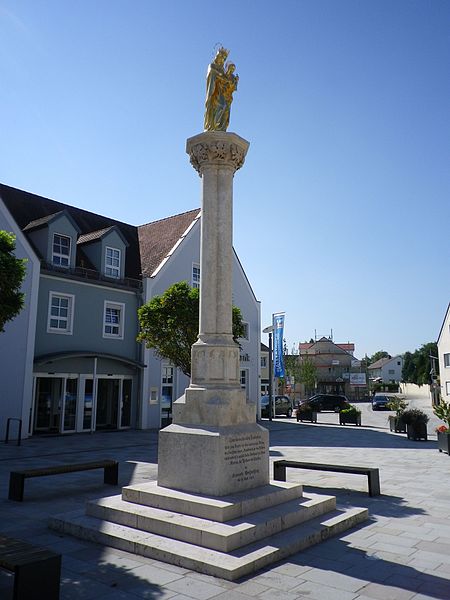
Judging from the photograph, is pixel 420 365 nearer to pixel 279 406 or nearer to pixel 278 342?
pixel 279 406

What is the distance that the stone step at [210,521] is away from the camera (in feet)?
A: 19.6

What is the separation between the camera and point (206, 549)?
591 cm

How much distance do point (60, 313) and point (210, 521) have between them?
17931 mm

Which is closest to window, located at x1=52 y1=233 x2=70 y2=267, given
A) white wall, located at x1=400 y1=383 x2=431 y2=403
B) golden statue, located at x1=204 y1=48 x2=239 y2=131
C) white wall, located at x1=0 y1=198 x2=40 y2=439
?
white wall, located at x1=0 y1=198 x2=40 y2=439

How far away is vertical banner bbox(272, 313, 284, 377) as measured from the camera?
3484 cm

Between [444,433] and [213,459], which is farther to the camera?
[444,433]

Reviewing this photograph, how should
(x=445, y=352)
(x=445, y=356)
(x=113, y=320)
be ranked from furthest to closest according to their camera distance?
(x=445, y=356), (x=445, y=352), (x=113, y=320)

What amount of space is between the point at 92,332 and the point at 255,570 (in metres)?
19.4

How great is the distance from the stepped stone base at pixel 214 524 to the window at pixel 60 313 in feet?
51.9

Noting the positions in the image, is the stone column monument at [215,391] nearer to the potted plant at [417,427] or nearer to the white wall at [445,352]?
the potted plant at [417,427]

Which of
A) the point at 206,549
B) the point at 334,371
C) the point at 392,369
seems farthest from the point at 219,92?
the point at 392,369

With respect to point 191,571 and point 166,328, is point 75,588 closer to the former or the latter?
point 191,571

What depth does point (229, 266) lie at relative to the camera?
27.6ft

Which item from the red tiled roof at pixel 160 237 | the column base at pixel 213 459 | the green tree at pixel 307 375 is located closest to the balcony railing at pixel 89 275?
the red tiled roof at pixel 160 237
